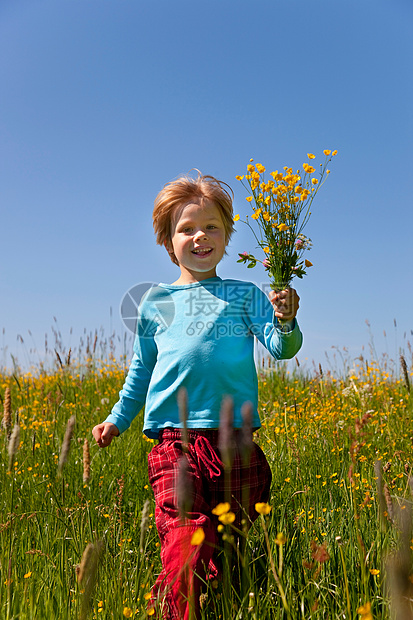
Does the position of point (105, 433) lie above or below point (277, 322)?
below

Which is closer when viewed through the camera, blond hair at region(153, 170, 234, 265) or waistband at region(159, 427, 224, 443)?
waistband at region(159, 427, 224, 443)

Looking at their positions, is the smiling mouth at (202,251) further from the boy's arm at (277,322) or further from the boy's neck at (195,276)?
the boy's arm at (277,322)

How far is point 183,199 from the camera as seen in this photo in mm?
3021

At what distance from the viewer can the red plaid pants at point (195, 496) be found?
208cm

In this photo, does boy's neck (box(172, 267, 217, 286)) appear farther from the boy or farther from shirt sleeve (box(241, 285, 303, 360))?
shirt sleeve (box(241, 285, 303, 360))

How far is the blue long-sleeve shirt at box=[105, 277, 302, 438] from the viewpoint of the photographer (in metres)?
2.55

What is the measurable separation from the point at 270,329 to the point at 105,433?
39.9 inches

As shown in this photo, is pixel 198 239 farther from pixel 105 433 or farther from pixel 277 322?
pixel 105 433

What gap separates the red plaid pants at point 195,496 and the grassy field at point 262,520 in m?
0.10

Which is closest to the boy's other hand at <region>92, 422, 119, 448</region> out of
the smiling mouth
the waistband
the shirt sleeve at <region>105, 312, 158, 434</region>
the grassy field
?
the shirt sleeve at <region>105, 312, 158, 434</region>

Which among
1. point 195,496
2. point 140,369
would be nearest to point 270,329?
point 140,369

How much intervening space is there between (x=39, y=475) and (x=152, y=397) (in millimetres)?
1582

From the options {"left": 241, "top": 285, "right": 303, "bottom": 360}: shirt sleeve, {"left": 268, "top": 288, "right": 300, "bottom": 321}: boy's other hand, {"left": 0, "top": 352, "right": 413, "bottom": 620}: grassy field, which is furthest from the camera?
{"left": 241, "top": 285, "right": 303, "bottom": 360}: shirt sleeve

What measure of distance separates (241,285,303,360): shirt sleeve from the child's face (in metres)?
0.29
